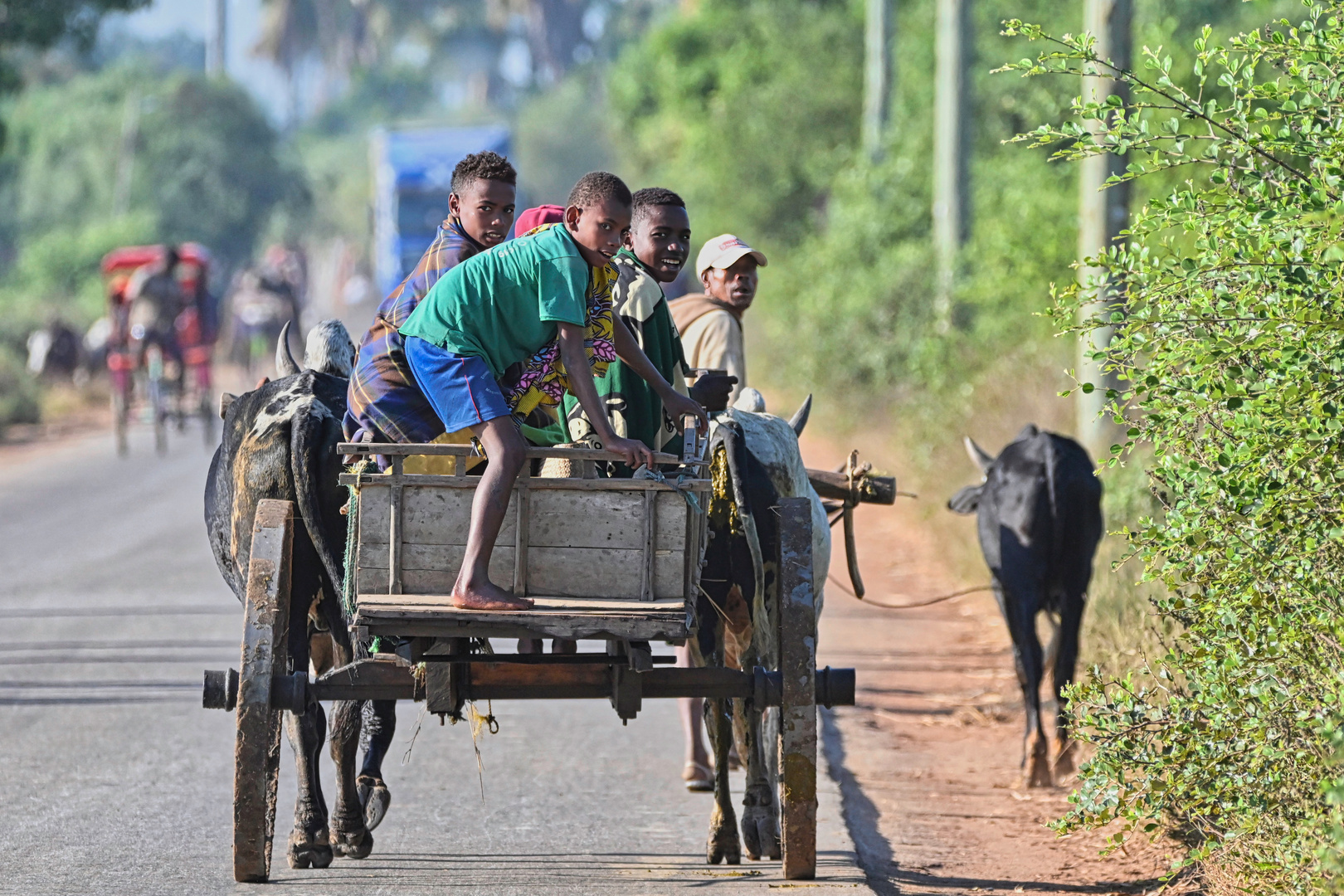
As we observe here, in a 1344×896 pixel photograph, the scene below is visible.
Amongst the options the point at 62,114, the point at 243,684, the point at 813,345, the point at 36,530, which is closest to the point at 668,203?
the point at 243,684

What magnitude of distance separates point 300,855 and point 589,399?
6.75 ft

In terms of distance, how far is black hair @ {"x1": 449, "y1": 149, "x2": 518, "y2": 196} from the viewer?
568 centimetres

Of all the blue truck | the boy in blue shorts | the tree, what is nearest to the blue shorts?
the boy in blue shorts

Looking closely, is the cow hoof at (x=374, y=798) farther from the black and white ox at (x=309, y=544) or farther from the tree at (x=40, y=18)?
the tree at (x=40, y=18)

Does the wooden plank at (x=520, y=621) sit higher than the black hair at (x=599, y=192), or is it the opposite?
the black hair at (x=599, y=192)

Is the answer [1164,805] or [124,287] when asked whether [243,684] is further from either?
[124,287]

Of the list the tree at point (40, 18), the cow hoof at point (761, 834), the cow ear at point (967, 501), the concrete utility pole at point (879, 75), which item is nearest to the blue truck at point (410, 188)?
the tree at point (40, 18)

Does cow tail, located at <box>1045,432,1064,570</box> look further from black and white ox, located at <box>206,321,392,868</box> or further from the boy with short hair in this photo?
black and white ox, located at <box>206,321,392,868</box>

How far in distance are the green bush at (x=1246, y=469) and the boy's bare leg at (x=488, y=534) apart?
5.55 ft

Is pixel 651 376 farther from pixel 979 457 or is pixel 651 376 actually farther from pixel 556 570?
pixel 979 457

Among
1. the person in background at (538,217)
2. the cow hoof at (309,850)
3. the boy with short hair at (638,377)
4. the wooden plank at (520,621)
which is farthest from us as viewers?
the cow hoof at (309,850)

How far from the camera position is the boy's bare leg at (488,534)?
463cm

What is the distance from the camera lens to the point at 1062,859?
6.41 metres

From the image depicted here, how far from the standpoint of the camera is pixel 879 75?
25.5 m
